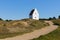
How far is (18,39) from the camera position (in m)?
23.9

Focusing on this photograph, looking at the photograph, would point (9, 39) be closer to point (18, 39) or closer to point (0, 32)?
point (18, 39)

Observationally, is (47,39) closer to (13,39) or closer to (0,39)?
(13,39)

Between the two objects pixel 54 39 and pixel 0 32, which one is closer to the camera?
pixel 54 39

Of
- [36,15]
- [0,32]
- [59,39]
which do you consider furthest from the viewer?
[36,15]

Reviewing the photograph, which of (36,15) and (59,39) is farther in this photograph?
(36,15)

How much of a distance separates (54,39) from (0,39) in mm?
6441

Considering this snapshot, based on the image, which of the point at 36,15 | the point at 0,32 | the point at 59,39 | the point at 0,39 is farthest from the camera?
the point at 36,15

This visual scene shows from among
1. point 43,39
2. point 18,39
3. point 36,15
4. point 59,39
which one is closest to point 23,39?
point 18,39

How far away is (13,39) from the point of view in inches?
939

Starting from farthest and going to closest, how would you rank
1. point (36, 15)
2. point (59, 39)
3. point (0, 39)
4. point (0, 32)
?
point (36, 15), point (0, 32), point (59, 39), point (0, 39)

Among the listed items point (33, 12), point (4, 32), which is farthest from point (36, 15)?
point (4, 32)

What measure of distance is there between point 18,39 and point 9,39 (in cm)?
104

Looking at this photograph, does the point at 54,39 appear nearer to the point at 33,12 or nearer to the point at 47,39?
the point at 47,39

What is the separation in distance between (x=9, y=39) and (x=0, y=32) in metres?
5.16
